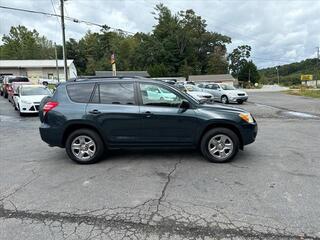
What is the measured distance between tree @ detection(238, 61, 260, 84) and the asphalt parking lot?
8950 centimetres

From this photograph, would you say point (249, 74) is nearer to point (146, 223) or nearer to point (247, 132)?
point (247, 132)

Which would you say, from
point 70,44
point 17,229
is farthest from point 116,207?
point 70,44

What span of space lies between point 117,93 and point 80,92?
793 mm

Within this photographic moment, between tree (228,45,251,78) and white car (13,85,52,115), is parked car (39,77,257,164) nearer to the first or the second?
white car (13,85,52,115)

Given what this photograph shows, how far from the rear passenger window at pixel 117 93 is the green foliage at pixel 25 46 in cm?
Result: 8616

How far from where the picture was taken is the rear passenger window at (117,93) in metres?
6.03

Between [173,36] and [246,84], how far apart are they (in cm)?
2513

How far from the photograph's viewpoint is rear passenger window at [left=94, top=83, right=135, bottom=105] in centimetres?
603

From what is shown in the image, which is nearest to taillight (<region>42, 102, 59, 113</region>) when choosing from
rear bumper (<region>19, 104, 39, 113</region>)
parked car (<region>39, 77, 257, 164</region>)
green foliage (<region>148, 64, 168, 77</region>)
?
parked car (<region>39, 77, 257, 164</region>)

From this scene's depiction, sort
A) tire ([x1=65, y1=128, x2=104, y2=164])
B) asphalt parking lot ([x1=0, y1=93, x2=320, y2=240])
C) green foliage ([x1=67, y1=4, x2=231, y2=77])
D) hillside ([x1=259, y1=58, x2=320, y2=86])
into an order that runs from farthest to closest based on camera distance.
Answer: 1. hillside ([x1=259, y1=58, x2=320, y2=86])
2. green foliage ([x1=67, y1=4, x2=231, y2=77])
3. tire ([x1=65, y1=128, x2=104, y2=164])
4. asphalt parking lot ([x1=0, y1=93, x2=320, y2=240])

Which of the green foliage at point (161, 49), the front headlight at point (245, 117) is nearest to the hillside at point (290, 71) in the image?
the green foliage at point (161, 49)

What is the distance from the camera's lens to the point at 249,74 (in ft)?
302

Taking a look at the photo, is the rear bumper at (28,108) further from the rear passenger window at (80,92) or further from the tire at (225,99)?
the tire at (225,99)

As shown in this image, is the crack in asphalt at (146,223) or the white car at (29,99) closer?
the crack in asphalt at (146,223)
